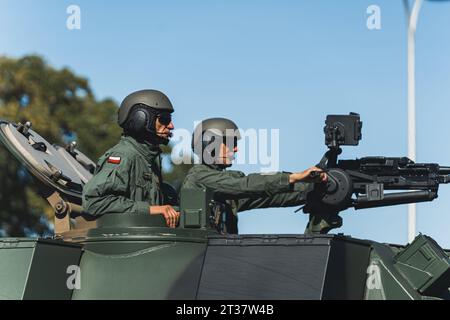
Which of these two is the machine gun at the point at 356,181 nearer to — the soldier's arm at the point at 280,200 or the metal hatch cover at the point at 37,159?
the soldier's arm at the point at 280,200

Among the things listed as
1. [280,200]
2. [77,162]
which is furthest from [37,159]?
[280,200]

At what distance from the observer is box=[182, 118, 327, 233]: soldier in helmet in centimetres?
1079

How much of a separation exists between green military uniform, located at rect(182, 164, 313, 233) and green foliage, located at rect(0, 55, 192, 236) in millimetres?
16328

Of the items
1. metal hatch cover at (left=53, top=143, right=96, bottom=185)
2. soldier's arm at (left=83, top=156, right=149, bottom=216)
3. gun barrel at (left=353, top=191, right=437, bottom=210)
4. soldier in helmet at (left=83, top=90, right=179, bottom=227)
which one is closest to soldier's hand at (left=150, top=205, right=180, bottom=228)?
soldier in helmet at (left=83, top=90, right=179, bottom=227)

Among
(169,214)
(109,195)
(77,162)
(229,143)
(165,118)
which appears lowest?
(169,214)

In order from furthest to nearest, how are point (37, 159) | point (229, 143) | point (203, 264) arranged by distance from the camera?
point (229, 143)
point (37, 159)
point (203, 264)

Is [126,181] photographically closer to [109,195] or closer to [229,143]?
[109,195]

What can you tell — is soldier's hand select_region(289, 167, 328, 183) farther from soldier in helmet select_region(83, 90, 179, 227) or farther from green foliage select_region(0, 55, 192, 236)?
green foliage select_region(0, 55, 192, 236)

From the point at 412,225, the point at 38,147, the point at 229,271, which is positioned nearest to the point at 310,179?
the point at 229,271

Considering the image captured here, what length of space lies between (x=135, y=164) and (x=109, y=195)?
476mm

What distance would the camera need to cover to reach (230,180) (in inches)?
441

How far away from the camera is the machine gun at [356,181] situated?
37.6 ft

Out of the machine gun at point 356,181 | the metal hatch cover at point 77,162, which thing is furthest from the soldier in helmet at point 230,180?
the metal hatch cover at point 77,162

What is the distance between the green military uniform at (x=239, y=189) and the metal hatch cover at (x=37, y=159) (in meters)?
1.19
